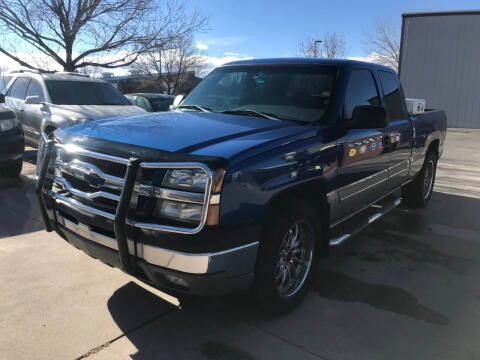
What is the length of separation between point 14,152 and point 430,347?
21.0 feet

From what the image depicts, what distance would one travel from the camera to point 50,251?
164 inches

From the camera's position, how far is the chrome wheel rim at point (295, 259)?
3064 millimetres

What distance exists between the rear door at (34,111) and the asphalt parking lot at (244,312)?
380 cm

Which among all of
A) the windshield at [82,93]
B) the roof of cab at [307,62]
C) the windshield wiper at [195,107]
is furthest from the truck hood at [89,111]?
the roof of cab at [307,62]

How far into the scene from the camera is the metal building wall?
870 inches

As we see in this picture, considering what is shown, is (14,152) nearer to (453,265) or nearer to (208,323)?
(208,323)

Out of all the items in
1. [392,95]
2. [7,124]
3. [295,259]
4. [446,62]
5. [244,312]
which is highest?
[446,62]

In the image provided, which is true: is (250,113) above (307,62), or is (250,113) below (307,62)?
below

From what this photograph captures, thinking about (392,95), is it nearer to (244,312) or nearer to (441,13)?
(244,312)

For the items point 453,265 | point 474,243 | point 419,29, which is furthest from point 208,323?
point 419,29

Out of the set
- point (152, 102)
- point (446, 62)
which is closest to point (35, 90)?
point (152, 102)

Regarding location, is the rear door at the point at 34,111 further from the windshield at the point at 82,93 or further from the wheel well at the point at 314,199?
the wheel well at the point at 314,199

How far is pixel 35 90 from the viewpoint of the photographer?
8.24 m

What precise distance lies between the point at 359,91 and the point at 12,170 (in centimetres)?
582
